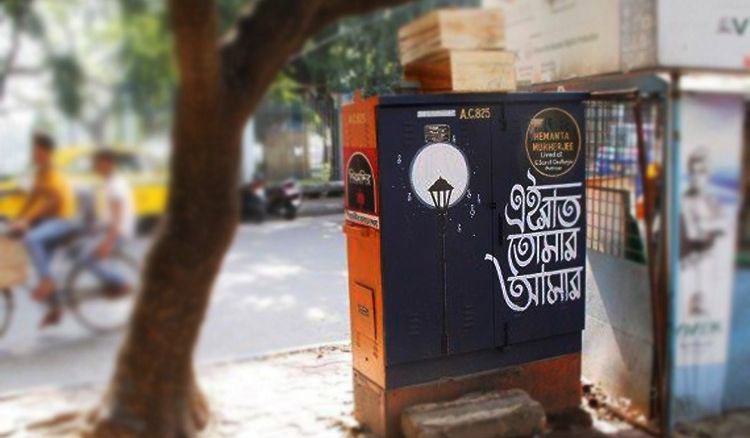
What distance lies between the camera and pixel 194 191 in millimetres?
3143

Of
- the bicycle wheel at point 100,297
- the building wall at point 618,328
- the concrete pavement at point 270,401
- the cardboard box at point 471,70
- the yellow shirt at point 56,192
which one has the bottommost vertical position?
the concrete pavement at point 270,401

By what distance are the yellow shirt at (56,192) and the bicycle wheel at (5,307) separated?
167 centimetres

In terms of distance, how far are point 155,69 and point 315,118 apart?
1.64 m

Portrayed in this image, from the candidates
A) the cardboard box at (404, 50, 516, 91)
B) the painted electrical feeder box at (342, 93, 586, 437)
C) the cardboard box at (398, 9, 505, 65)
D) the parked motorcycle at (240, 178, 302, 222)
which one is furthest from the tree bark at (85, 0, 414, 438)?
the parked motorcycle at (240, 178, 302, 222)

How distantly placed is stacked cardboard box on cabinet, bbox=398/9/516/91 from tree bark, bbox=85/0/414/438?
0.29 m

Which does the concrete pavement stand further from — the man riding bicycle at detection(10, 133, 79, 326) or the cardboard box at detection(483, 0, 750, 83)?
the cardboard box at detection(483, 0, 750, 83)

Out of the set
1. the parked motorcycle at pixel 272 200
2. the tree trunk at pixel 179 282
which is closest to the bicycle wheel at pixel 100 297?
the tree trunk at pixel 179 282

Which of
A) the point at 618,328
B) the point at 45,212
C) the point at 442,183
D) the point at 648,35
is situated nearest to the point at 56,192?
the point at 45,212

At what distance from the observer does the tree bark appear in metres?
2.97

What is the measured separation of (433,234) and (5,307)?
10.4 ft

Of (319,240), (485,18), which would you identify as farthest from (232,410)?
(485,18)

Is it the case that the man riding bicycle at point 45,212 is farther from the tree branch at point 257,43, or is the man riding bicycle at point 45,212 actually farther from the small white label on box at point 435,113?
the small white label on box at point 435,113

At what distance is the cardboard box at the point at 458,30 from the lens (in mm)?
3580

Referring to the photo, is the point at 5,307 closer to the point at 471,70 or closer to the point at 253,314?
the point at 253,314
